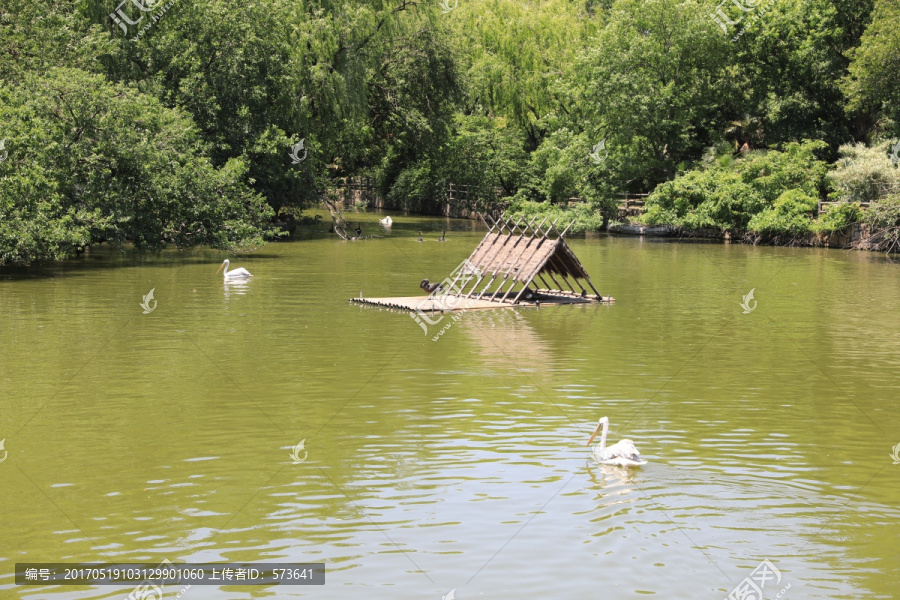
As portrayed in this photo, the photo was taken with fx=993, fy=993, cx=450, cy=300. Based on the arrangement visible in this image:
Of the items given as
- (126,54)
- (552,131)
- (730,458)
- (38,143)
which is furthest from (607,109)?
(730,458)

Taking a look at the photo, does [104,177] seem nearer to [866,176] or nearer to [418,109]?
[418,109]

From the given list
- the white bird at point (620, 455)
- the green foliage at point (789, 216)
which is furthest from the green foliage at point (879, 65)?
the white bird at point (620, 455)

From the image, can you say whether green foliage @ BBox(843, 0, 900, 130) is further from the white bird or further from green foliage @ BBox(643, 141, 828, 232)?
the white bird

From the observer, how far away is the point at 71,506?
9891mm

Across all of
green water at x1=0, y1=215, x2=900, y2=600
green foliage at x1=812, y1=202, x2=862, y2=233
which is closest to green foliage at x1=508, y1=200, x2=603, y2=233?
green foliage at x1=812, y1=202, x2=862, y2=233

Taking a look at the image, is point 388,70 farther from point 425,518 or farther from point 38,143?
point 425,518

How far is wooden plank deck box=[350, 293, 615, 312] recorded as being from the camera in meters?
23.8

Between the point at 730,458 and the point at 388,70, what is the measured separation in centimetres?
4519

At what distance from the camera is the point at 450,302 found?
24.7m

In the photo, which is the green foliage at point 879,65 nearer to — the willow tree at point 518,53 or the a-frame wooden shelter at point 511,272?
the willow tree at point 518,53

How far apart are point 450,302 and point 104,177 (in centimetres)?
1382

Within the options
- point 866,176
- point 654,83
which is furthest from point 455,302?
point 654,83

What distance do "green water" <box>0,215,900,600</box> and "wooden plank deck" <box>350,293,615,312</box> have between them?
693 mm

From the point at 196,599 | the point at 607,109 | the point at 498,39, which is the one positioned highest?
the point at 498,39
